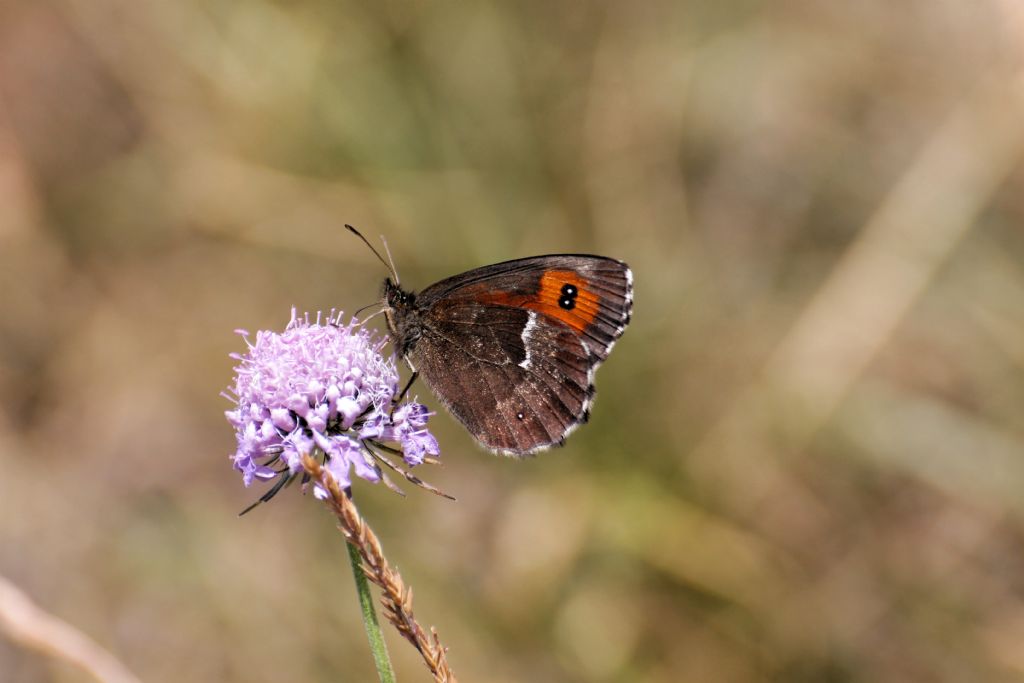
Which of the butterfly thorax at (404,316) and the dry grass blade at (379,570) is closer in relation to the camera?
the dry grass blade at (379,570)

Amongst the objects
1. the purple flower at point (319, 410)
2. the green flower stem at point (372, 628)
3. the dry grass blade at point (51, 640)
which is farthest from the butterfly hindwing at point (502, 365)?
the dry grass blade at point (51, 640)

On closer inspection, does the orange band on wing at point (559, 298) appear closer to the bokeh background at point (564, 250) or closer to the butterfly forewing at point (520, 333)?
the butterfly forewing at point (520, 333)

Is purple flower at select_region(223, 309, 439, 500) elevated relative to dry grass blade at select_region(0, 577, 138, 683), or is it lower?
elevated

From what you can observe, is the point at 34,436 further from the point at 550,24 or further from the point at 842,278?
the point at 842,278

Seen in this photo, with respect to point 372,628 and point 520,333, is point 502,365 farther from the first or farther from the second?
point 372,628

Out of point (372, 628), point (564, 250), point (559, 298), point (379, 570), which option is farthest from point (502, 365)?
point (564, 250)

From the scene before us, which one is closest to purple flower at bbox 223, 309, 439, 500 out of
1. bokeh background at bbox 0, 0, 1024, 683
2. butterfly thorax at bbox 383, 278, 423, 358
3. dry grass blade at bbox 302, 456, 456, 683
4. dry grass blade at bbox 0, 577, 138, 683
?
butterfly thorax at bbox 383, 278, 423, 358

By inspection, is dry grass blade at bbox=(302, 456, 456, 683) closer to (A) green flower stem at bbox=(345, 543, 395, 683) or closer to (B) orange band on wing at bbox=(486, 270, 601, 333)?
(A) green flower stem at bbox=(345, 543, 395, 683)
